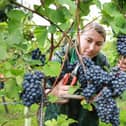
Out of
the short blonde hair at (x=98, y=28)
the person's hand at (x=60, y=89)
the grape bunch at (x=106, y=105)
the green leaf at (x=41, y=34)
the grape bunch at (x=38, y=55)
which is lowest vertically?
the grape bunch at (x=106, y=105)

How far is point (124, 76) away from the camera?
5.08 ft

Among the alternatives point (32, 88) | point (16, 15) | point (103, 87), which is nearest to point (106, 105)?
point (103, 87)

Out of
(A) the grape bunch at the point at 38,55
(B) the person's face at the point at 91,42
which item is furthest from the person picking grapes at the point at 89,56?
(A) the grape bunch at the point at 38,55

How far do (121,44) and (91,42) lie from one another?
4.89 feet

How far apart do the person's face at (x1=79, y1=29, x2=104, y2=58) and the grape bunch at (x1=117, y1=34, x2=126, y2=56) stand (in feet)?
4.42

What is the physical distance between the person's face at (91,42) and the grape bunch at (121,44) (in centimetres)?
135

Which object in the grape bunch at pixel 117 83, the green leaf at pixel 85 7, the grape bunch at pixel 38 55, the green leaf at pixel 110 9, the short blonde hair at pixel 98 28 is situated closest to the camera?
the grape bunch at pixel 117 83

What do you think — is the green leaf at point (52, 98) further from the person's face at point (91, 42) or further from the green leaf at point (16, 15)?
the person's face at point (91, 42)

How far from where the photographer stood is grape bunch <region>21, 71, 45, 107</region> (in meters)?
1.61

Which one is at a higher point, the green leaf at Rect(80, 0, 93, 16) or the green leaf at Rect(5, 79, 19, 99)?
the green leaf at Rect(80, 0, 93, 16)

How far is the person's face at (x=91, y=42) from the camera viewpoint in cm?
309

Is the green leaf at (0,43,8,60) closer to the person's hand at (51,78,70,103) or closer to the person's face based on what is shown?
the person's hand at (51,78,70,103)

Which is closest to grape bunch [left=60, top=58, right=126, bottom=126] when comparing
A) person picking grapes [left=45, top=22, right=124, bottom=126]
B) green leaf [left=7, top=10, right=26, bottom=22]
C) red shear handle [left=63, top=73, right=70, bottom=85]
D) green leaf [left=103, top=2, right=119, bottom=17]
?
red shear handle [left=63, top=73, right=70, bottom=85]

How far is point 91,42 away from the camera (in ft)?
10.4
